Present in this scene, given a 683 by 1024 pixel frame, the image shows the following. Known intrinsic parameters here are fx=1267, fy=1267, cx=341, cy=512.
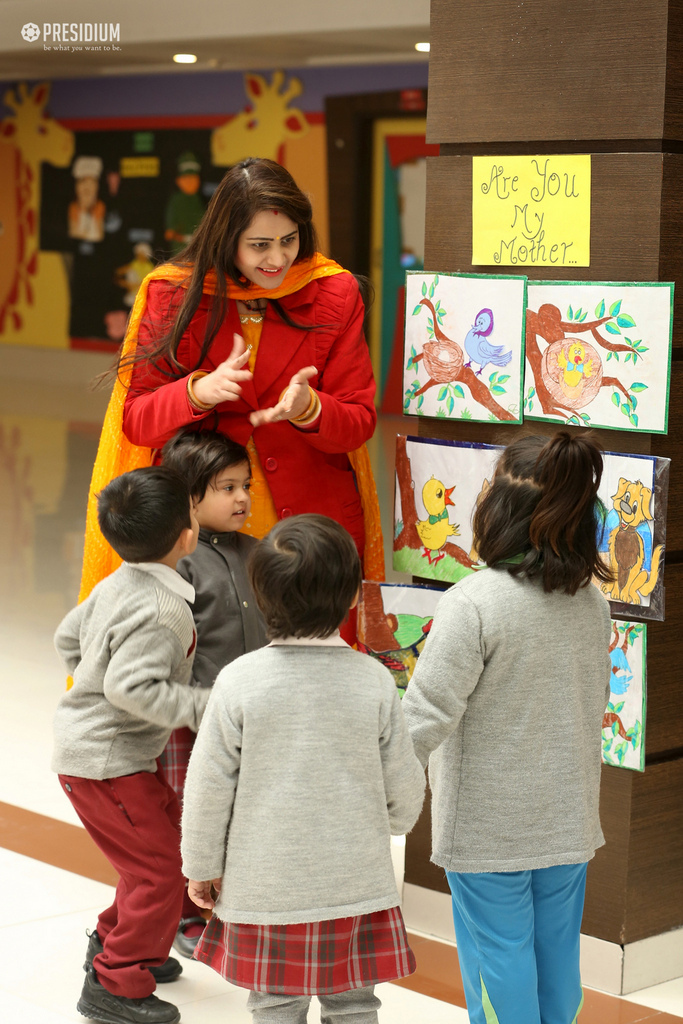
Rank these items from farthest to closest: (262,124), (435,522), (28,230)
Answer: (28,230) → (262,124) → (435,522)

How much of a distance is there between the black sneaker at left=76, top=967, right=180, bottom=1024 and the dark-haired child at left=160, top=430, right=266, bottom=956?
0.56 m

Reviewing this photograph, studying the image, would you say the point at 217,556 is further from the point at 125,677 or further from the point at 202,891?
the point at 202,891

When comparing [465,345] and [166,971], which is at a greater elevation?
[465,345]

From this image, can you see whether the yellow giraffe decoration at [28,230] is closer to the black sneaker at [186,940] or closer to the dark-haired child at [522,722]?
the black sneaker at [186,940]

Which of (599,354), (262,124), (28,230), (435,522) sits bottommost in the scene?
(435,522)

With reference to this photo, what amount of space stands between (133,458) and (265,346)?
1.22 ft

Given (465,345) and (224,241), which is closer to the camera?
(224,241)

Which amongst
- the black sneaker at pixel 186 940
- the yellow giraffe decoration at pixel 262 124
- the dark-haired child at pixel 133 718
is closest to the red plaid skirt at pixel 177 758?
the dark-haired child at pixel 133 718

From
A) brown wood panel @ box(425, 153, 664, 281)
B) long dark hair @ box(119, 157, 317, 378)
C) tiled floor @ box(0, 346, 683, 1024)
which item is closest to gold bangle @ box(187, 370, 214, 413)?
long dark hair @ box(119, 157, 317, 378)

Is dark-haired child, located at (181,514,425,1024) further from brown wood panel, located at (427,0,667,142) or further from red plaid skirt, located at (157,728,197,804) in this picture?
brown wood panel, located at (427,0,667,142)

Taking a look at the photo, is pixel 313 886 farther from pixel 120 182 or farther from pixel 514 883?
pixel 120 182

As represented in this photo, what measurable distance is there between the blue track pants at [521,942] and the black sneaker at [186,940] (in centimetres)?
80

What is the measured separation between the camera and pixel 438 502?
2.58 meters

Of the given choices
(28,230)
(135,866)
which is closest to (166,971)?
(135,866)
